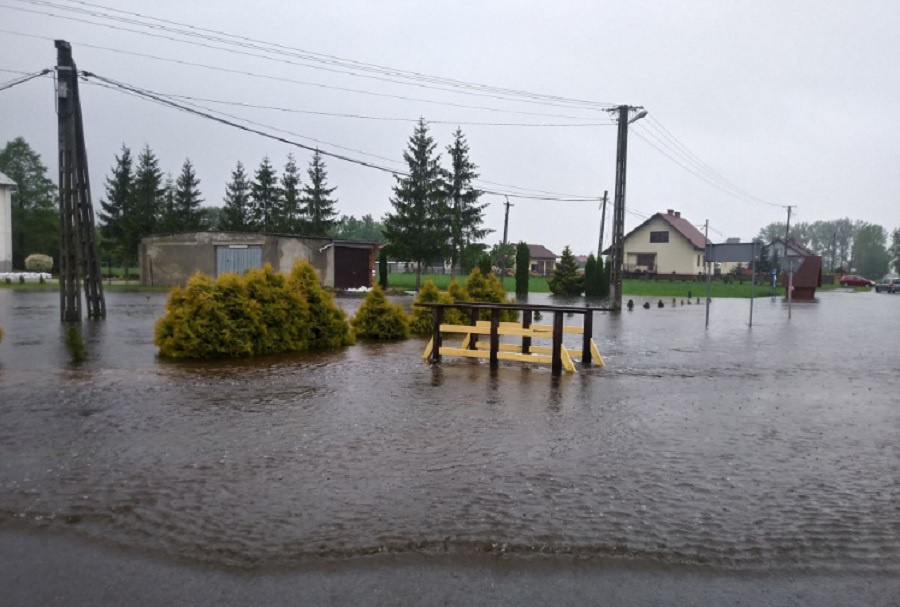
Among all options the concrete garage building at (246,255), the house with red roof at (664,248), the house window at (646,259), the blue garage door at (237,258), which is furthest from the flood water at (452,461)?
the house window at (646,259)

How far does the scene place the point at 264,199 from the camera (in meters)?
67.0

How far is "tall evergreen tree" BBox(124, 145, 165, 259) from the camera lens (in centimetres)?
5606

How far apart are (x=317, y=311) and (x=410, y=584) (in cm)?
1070

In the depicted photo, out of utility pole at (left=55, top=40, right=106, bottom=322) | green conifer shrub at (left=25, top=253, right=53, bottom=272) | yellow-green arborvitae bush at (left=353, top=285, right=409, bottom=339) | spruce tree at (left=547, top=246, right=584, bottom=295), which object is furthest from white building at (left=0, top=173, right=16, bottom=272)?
yellow-green arborvitae bush at (left=353, top=285, right=409, bottom=339)

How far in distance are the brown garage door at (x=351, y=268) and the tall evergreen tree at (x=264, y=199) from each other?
25.2m

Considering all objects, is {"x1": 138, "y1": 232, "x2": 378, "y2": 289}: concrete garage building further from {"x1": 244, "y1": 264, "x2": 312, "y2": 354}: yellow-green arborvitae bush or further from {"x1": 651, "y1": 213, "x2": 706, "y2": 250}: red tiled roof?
{"x1": 651, "y1": 213, "x2": 706, "y2": 250}: red tiled roof

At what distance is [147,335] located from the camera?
1584 cm

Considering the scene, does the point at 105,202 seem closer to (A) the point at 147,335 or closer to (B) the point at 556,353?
(A) the point at 147,335

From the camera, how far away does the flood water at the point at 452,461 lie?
14.0 ft

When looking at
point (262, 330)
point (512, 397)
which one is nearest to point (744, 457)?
point (512, 397)

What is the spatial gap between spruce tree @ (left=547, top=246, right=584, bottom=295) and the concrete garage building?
40.6ft

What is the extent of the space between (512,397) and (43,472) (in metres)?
5.28

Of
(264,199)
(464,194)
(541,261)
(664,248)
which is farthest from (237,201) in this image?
(541,261)

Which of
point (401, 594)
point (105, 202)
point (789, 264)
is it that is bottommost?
point (401, 594)
